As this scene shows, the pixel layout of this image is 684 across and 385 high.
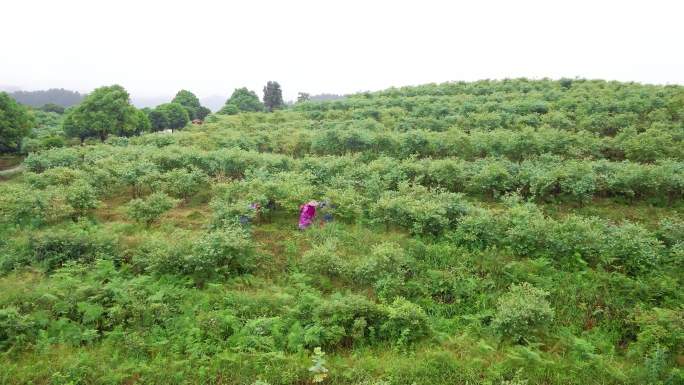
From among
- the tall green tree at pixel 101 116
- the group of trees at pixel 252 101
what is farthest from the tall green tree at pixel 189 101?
the tall green tree at pixel 101 116

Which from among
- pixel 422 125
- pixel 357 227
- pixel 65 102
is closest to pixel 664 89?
pixel 422 125

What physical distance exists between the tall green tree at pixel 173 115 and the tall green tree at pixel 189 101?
5.12 meters

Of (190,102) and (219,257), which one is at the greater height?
(190,102)

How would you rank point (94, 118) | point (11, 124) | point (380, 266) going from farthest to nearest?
point (94, 118) → point (11, 124) → point (380, 266)

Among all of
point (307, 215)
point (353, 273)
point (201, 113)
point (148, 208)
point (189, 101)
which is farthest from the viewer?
point (201, 113)

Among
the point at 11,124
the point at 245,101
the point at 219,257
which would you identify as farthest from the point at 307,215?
the point at 245,101

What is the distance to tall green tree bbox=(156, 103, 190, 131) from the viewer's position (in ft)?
133

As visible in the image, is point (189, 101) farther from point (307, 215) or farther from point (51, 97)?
point (51, 97)

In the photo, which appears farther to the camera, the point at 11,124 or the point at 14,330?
the point at 11,124

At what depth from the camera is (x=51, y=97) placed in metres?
131

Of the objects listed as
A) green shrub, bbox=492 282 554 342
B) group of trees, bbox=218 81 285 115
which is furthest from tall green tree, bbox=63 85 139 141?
green shrub, bbox=492 282 554 342

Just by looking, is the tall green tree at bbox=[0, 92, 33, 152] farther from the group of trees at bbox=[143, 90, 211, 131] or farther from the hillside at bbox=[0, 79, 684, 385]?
the hillside at bbox=[0, 79, 684, 385]

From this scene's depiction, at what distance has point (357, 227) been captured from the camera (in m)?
11.0

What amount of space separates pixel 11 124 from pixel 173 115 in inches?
675
